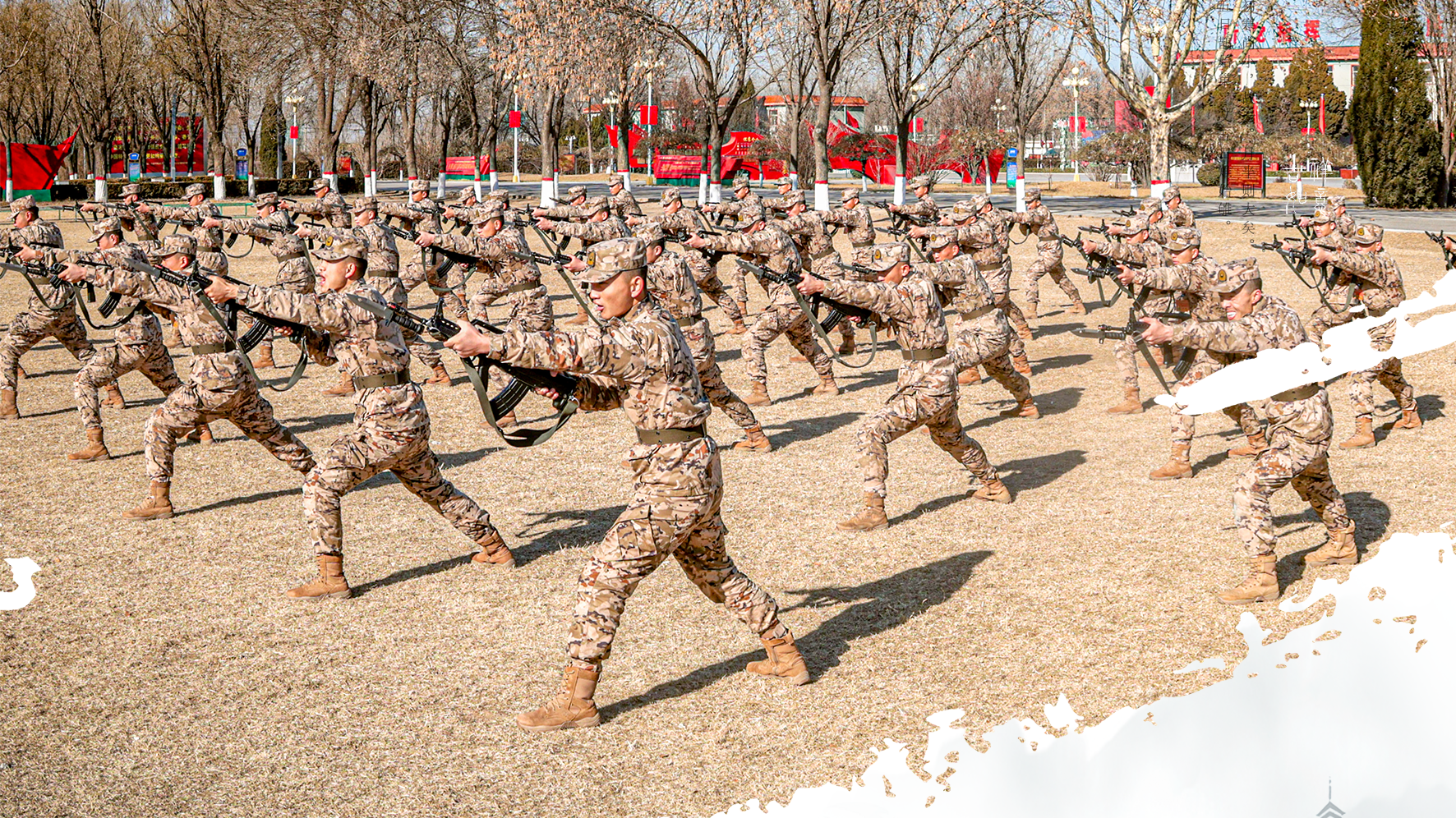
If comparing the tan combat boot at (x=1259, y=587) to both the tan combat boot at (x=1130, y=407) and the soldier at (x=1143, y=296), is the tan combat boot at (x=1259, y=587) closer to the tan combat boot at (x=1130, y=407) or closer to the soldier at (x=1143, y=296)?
the soldier at (x=1143, y=296)

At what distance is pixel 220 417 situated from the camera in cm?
1047

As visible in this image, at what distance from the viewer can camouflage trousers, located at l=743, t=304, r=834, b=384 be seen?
14.9m

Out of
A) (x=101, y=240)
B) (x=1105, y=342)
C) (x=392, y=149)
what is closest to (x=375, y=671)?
(x=101, y=240)

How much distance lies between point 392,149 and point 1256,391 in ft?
255

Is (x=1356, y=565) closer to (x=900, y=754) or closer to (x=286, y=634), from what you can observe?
(x=900, y=754)

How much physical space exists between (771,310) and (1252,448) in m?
5.45

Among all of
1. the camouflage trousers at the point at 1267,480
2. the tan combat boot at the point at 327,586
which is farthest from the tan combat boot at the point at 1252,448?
the tan combat boot at the point at 327,586

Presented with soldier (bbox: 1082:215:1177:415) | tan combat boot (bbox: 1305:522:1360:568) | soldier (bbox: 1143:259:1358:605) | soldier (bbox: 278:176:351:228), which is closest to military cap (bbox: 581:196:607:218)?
soldier (bbox: 278:176:351:228)

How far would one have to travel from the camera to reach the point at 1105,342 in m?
18.7

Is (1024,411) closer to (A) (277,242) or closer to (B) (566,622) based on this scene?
(B) (566,622)

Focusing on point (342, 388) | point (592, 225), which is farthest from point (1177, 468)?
point (342, 388)

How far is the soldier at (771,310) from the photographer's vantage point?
14.9 metres

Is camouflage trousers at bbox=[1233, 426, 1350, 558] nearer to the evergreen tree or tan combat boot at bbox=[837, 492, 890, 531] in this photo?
tan combat boot at bbox=[837, 492, 890, 531]

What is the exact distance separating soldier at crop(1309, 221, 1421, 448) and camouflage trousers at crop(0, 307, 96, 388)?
1322 cm
